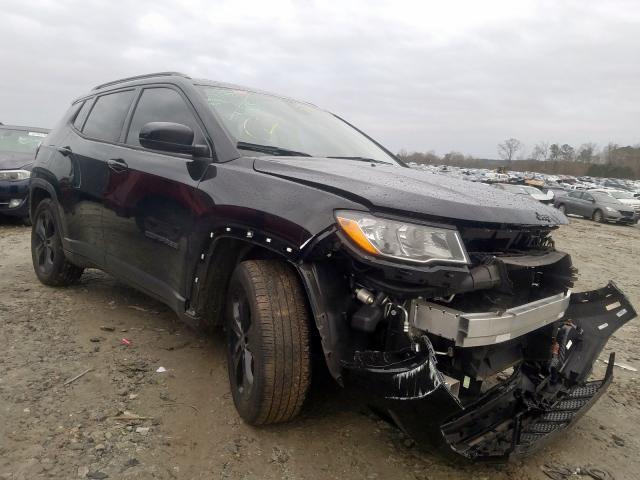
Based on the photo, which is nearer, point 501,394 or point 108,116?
point 501,394

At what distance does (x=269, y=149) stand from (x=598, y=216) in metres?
23.7

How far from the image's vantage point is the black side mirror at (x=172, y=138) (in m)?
2.59

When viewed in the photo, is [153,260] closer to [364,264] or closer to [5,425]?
[5,425]

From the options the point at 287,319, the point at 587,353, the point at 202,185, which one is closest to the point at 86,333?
the point at 202,185

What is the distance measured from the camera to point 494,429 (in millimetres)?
2219

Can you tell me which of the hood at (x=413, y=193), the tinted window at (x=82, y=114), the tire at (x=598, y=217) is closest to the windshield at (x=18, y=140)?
the tinted window at (x=82, y=114)

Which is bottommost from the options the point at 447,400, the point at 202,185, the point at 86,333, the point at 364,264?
the point at 86,333

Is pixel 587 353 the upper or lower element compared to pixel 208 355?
upper

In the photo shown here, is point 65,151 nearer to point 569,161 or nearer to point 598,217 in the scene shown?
point 598,217

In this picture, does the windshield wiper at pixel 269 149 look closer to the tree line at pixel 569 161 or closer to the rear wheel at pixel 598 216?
the rear wheel at pixel 598 216

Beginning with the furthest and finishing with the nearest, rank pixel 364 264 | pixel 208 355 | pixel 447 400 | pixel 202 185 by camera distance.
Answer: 1. pixel 208 355
2. pixel 202 185
3. pixel 364 264
4. pixel 447 400

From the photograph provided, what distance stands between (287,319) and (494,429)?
1.02 meters

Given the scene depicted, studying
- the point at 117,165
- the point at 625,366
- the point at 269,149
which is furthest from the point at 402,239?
the point at 625,366

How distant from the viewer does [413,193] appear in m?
2.07
